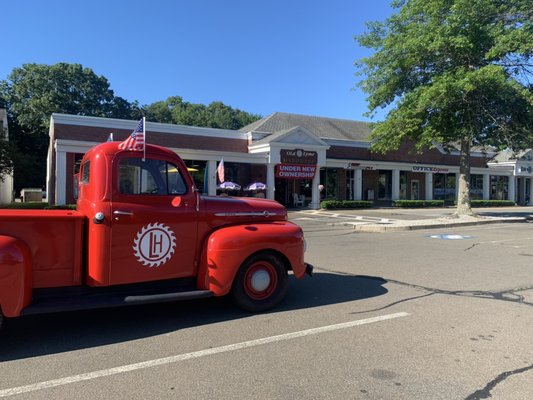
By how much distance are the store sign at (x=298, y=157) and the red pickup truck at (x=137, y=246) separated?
2668cm

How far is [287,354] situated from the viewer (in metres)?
4.41

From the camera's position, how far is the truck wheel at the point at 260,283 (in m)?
5.77

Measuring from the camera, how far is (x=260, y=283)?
594cm

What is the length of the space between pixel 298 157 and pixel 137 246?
93.3 feet

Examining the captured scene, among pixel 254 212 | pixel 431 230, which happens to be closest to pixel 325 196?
pixel 431 230

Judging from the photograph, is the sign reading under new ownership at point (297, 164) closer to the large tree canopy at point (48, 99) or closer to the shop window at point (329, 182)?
Answer: the shop window at point (329, 182)

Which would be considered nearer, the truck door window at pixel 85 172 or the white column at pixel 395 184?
the truck door window at pixel 85 172

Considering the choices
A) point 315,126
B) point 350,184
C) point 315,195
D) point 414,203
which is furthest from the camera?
point 315,126

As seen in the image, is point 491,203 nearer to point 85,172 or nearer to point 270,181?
point 270,181

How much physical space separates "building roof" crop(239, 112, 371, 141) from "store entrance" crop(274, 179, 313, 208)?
435 centimetres

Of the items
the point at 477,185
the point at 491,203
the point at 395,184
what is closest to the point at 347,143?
the point at 395,184

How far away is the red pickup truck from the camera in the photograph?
467cm

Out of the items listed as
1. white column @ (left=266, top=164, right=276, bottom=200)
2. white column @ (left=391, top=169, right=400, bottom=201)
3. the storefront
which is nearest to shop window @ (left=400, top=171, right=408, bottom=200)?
the storefront

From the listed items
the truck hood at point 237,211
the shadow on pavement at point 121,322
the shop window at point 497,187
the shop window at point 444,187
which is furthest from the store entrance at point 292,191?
the truck hood at point 237,211
